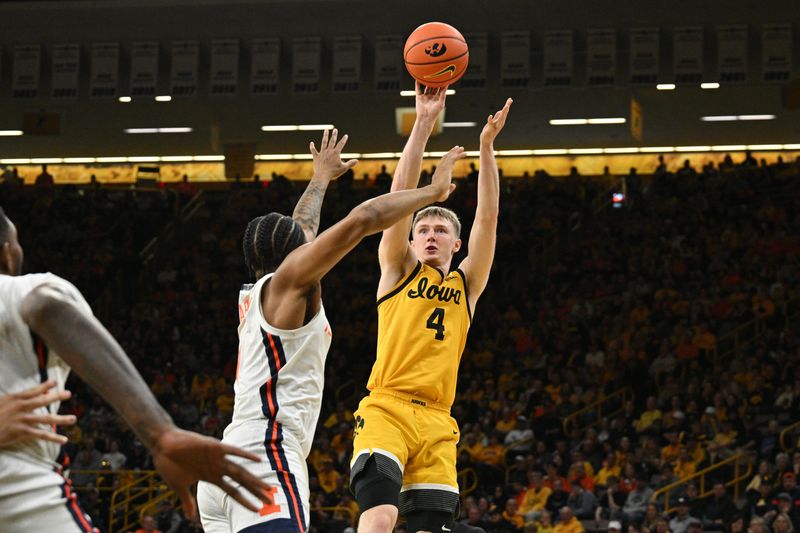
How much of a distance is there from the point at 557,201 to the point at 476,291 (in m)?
22.9

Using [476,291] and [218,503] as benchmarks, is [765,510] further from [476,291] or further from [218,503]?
[218,503]

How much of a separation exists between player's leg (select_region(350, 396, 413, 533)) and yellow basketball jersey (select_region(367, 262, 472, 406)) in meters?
0.16

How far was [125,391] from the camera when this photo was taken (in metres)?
2.82

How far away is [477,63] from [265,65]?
15.0 ft

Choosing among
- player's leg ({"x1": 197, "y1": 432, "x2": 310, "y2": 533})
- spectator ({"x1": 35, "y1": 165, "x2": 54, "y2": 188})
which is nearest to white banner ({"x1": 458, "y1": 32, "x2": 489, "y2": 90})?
spectator ({"x1": 35, "y1": 165, "x2": 54, "y2": 188})

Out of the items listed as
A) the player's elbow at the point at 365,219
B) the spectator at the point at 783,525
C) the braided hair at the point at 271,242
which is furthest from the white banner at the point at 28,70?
the player's elbow at the point at 365,219

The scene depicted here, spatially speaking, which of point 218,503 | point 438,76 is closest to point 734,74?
point 438,76

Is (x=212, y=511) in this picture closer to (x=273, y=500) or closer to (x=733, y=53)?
(x=273, y=500)

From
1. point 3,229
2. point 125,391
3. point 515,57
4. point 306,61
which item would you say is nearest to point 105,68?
point 306,61

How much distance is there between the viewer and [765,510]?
14.8 meters

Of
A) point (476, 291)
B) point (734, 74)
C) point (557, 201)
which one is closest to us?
point (476, 291)

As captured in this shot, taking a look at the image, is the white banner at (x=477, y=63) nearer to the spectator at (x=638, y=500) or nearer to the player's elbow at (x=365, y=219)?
the spectator at (x=638, y=500)

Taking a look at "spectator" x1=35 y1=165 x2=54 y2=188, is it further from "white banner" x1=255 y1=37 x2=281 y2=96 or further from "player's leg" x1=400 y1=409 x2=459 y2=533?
"player's leg" x1=400 y1=409 x2=459 y2=533

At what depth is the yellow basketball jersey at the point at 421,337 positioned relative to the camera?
654 cm
